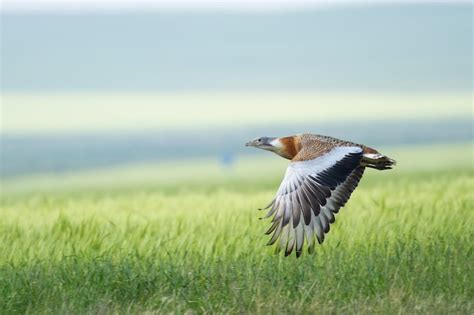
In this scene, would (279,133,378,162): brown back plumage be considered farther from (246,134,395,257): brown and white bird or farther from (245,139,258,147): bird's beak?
(245,139,258,147): bird's beak

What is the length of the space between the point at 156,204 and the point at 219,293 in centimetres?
407

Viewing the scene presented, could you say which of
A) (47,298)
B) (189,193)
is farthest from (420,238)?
(189,193)

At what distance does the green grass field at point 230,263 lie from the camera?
8336 millimetres

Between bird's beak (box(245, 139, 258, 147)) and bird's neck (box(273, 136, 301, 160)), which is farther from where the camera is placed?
bird's beak (box(245, 139, 258, 147))

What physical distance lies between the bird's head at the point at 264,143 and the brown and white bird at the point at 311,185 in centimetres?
9

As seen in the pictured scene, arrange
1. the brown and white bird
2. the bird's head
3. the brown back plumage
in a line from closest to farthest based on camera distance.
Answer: the brown and white bird, the brown back plumage, the bird's head

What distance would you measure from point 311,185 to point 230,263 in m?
1.31

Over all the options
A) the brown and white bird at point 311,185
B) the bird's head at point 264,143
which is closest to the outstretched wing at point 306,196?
the brown and white bird at point 311,185

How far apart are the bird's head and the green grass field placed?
3.06ft

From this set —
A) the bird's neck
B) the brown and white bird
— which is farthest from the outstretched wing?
the bird's neck

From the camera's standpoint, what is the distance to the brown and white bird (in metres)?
8.09

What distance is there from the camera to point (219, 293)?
27.6ft

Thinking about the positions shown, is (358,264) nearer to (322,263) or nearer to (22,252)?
(322,263)

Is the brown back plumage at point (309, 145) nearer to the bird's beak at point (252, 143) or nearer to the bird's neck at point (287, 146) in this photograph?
the bird's neck at point (287, 146)
